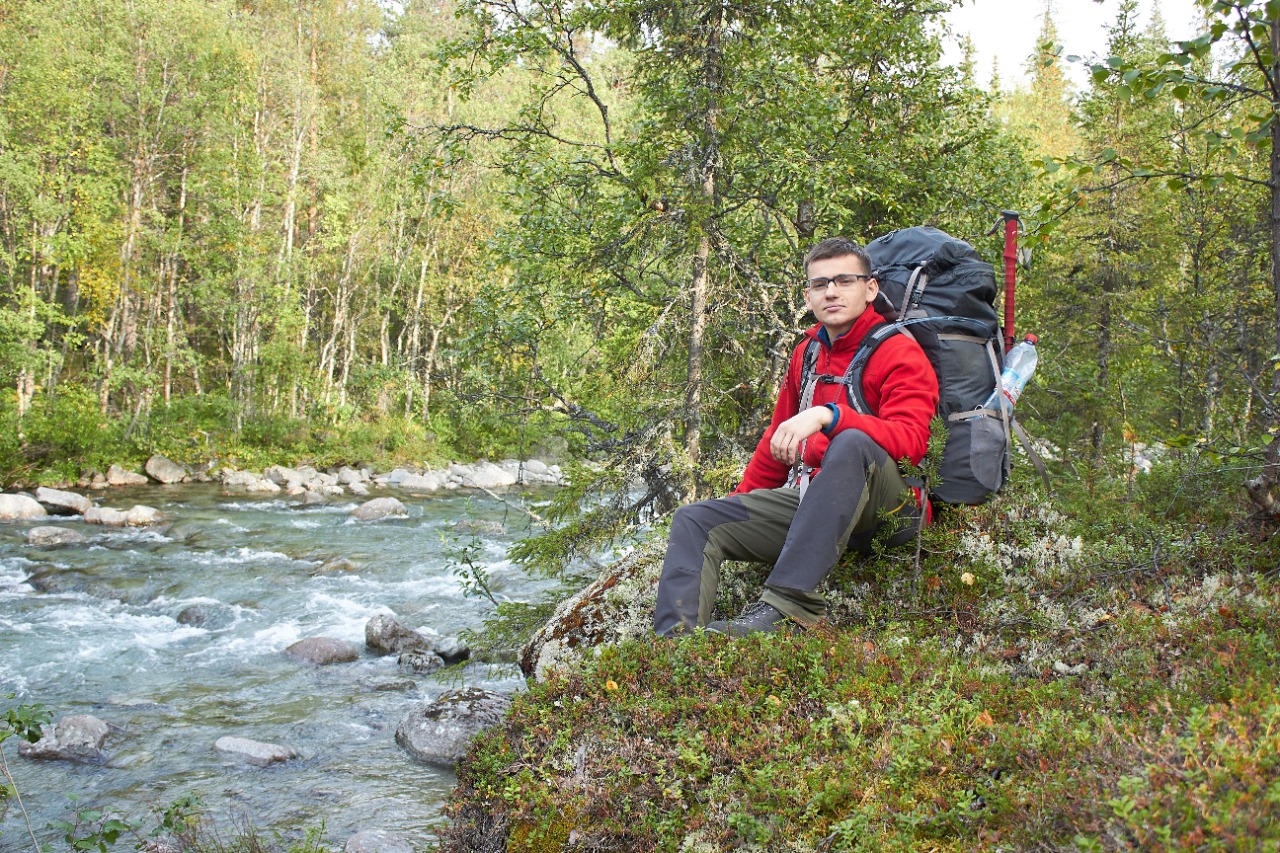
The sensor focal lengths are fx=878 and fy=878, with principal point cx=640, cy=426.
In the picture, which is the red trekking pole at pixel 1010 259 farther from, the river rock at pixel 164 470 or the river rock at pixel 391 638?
the river rock at pixel 164 470

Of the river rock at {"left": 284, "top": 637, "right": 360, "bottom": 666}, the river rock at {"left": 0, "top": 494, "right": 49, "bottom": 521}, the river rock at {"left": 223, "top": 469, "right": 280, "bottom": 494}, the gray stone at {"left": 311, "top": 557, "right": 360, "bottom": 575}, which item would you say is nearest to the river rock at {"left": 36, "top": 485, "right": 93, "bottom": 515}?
the river rock at {"left": 0, "top": 494, "right": 49, "bottom": 521}

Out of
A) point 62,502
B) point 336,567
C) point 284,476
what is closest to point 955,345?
point 336,567

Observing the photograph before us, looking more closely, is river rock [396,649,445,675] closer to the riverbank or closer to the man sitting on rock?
the riverbank

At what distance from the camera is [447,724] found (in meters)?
7.51

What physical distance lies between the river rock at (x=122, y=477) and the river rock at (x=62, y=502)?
8.27 feet

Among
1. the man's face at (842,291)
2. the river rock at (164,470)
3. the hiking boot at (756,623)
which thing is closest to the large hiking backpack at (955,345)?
the man's face at (842,291)

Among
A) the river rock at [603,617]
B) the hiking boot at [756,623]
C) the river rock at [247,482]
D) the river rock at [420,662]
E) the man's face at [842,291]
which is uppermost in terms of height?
the man's face at [842,291]

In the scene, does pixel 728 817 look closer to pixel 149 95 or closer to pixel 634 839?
pixel 634 839

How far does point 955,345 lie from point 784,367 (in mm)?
3554

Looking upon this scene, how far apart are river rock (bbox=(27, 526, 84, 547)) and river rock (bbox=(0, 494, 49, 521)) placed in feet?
5.80

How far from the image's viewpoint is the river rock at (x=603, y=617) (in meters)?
4.88

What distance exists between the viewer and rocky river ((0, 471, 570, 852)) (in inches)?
263

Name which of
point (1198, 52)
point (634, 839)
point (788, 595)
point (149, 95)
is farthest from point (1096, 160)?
point (149, 95)

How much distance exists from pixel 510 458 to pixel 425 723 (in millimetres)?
22966
